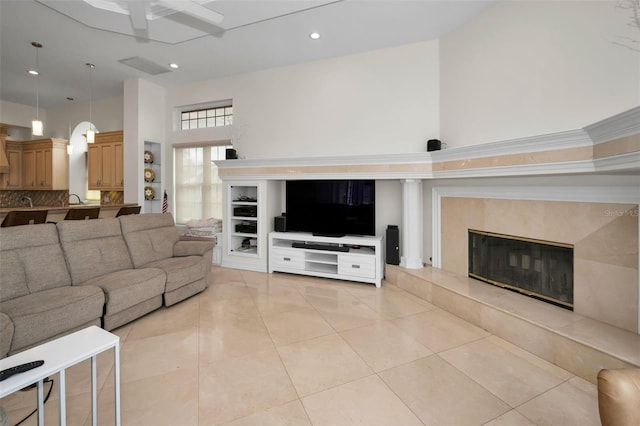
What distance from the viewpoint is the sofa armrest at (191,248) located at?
362 centimetres

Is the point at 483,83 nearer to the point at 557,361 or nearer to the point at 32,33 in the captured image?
the point at 557,361

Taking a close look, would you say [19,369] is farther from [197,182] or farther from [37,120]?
[37,120]

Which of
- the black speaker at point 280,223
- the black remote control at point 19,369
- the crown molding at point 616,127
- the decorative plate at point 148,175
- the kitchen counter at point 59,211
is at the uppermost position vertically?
the decorative plate at point 148,175

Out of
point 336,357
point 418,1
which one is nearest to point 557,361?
point 336,357

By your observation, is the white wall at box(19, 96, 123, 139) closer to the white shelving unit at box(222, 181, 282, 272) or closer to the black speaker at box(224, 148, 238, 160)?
the black speaker at box(224, 148, 238, 160)

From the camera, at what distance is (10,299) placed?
217 cm

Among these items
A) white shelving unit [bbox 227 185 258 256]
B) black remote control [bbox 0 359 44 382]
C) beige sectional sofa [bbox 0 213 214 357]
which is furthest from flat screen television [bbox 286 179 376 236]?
black remote control [bbox 0 359 44 382]

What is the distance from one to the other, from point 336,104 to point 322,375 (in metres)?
3.61

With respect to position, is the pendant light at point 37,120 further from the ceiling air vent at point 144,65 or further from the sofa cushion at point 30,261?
the sofa cushion at point 30,261

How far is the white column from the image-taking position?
3.72 m

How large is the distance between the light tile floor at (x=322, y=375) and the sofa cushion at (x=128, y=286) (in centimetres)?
25

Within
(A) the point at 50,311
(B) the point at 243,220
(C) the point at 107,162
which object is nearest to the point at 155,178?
(C) the point at 107,162

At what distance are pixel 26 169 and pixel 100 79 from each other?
11.0 feet

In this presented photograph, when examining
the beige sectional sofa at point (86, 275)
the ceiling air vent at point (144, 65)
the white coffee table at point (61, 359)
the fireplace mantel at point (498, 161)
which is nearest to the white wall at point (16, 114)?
the ceiling air vent at point (144, 65)
